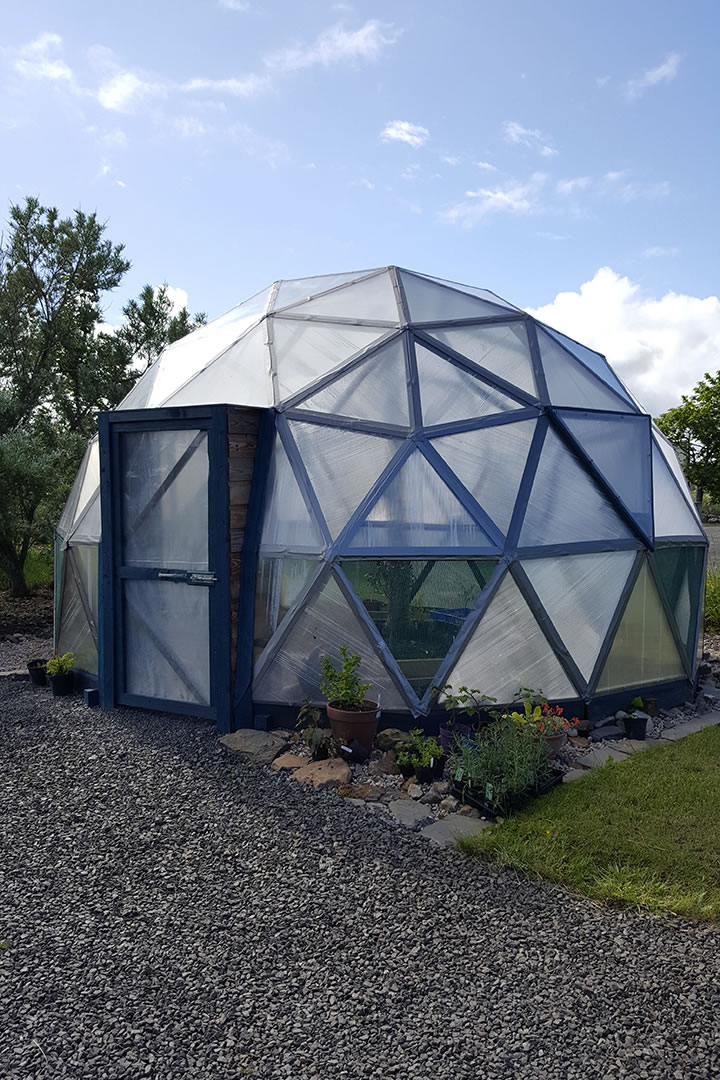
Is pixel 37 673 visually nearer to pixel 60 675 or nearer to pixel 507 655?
pixel 60 675

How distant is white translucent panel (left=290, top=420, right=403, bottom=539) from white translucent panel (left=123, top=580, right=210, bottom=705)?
65.4 inches

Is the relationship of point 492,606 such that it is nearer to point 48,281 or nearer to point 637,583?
point 637,583

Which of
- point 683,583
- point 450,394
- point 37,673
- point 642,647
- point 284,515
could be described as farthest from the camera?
point 37,673

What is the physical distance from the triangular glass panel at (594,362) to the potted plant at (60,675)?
751cm

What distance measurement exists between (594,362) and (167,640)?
678 centimetres

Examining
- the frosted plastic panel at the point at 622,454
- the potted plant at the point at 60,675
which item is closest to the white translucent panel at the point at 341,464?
the frosted plastic panel at the point at 622,454

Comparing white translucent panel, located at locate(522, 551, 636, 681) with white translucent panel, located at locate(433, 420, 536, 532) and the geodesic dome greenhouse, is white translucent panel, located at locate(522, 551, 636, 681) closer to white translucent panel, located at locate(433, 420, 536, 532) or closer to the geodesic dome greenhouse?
the geodesic dome greenhouse

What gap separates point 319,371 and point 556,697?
14.5ft

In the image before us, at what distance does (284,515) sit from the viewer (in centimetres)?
848

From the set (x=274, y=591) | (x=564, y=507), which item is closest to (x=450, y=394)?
(x=564, y=507)

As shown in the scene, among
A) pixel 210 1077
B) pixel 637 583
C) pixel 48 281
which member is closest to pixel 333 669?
pixel 637 583

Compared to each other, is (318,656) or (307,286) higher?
(307,286)

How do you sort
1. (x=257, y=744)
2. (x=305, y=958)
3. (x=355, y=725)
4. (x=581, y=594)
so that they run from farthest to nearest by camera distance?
(x=581, y=594) < (x=257, y=744) < (x=355, y=725) < (x=305, y=958)

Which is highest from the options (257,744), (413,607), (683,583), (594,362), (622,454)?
(594,362)
